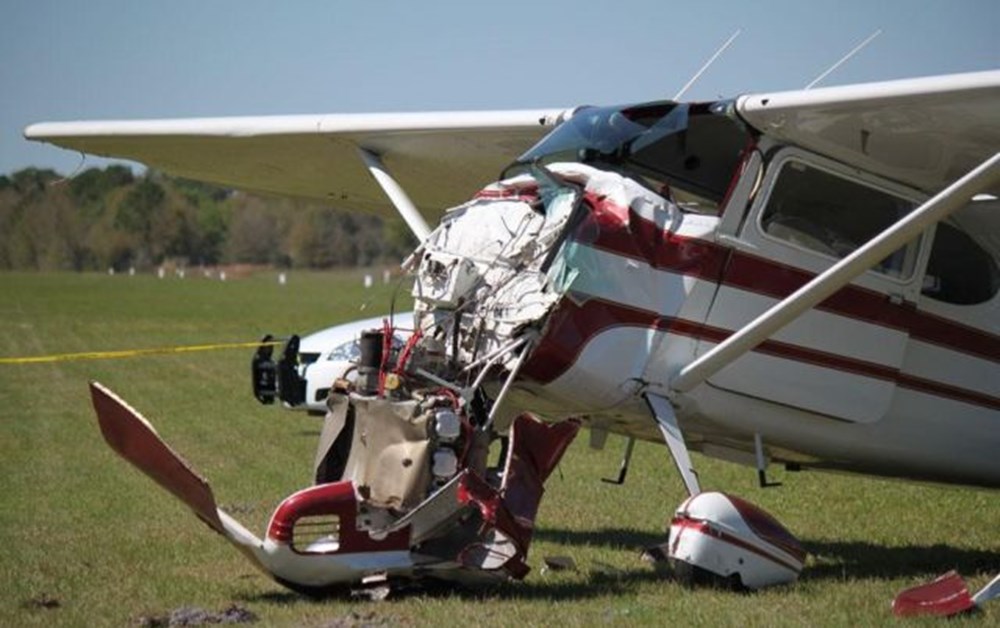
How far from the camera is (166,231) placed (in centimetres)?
11256

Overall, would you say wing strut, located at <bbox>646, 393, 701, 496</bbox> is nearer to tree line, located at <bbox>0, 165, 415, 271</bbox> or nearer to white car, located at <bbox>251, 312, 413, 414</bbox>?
white car, located at <bbox>251, 312, 413, 414</bbox>

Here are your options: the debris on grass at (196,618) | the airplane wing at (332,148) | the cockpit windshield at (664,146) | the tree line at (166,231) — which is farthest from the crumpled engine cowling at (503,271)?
the tree line at (166,231)

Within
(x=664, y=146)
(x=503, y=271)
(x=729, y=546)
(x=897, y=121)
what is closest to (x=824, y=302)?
(x=897, y=121)

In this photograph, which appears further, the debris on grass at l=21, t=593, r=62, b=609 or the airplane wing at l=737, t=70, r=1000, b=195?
the airplane wing at l=737, t=70, r=1000, b=195

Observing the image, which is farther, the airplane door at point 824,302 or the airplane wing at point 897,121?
the airplane door at point 824,302

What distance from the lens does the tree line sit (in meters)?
94.1

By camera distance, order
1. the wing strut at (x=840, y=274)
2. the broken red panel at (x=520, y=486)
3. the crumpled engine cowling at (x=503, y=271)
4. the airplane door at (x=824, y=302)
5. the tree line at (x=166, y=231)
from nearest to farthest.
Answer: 1. the broken red panel at (x=520, y=486)
2. the wing strut at (x=840, y=274)
3. the crumpled engine cowling at (x=503, y=271)
4. the airplane door at (x=824, y=302)
5. the tree line at (x=166, y=231)

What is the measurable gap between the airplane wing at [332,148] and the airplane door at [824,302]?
1845 mm

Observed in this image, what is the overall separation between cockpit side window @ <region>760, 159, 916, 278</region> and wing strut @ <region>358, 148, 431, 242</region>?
7.32 ft

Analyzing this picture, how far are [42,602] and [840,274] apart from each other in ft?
14.2

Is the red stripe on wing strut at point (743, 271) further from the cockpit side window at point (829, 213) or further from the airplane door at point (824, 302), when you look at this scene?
the cockpit side window at point (829, 213)

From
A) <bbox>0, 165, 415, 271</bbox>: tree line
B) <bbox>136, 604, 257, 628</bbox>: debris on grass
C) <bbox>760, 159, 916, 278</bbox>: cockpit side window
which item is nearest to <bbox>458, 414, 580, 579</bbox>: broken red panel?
<bbox>136, 604, 257, 628</bbox>: debris on grass

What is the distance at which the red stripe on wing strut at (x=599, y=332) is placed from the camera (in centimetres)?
873

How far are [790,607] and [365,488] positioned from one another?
2202 millimetres
